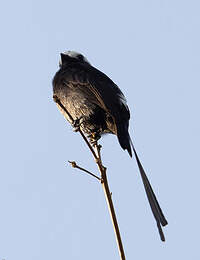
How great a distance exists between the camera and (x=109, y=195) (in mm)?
3010

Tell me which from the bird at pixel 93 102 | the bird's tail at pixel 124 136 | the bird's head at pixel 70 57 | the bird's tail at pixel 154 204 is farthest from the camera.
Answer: the bird's head at pixel 70 57

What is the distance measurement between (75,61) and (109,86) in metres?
1.09

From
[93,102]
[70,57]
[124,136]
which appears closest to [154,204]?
[124,136]

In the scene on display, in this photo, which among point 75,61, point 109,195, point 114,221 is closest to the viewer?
point 114,221

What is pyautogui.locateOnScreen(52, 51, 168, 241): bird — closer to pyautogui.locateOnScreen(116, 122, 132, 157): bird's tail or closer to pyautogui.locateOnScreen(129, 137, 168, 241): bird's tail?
pyautogui.locateOnScreen(116, 122, 132, 157): bird's tail

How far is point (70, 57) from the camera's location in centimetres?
703

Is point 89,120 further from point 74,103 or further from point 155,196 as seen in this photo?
point 155,196

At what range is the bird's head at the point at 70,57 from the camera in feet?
22.7

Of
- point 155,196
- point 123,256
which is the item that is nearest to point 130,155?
point 155,196

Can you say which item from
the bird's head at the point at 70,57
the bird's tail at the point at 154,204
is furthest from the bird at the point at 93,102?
the bird's tail at the point at 154,204

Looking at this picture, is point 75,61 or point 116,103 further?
point 75,61

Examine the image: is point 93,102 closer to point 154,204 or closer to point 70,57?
point 70,57

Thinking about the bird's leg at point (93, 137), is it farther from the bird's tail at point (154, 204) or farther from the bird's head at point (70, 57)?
the bird's head at point (70, 57)

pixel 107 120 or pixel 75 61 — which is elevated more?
pixel 75 61
